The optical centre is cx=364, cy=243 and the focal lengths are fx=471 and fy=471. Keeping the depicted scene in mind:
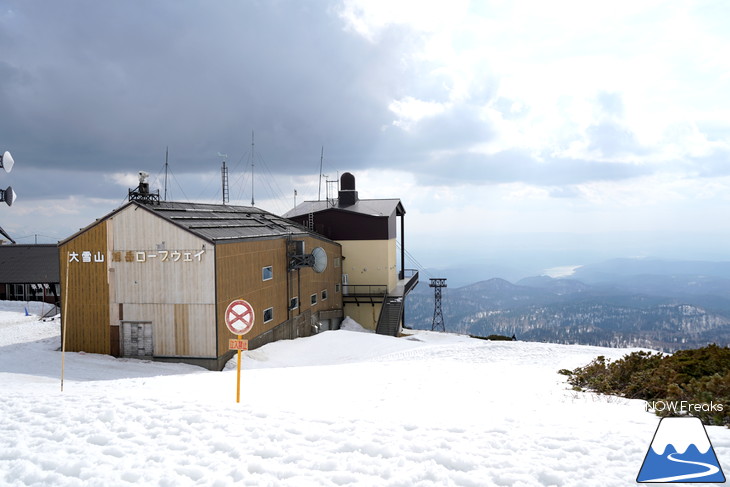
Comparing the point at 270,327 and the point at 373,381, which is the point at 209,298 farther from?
the point at 373,381

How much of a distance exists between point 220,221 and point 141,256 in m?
5.49

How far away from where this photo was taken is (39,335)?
86.6ft

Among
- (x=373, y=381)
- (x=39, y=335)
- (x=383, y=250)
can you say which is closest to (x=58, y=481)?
(x=373, y=381)

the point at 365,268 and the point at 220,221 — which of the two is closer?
the point at 220,221

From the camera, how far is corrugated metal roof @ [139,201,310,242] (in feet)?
74.0

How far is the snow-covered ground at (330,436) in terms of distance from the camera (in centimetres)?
644

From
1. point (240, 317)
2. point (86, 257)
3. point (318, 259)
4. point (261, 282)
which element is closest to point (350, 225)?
point (318, 259)

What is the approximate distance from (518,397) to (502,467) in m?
5.54

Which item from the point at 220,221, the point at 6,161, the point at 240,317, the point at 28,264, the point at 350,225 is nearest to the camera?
the point at 240,317

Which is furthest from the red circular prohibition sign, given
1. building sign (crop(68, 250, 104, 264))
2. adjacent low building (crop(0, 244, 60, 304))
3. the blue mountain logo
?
adjacent low building (crop(0, 244, 60, 304))

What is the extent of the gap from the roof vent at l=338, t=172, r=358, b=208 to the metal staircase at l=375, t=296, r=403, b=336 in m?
10.9

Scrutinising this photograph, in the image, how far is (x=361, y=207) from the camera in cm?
4534

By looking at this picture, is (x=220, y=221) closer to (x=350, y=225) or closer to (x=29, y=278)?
(x=350, y=225)

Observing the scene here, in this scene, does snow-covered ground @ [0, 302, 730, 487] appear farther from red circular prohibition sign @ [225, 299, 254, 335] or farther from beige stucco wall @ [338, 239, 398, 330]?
beige stucco wall @ [338, 239, 398, 330]
